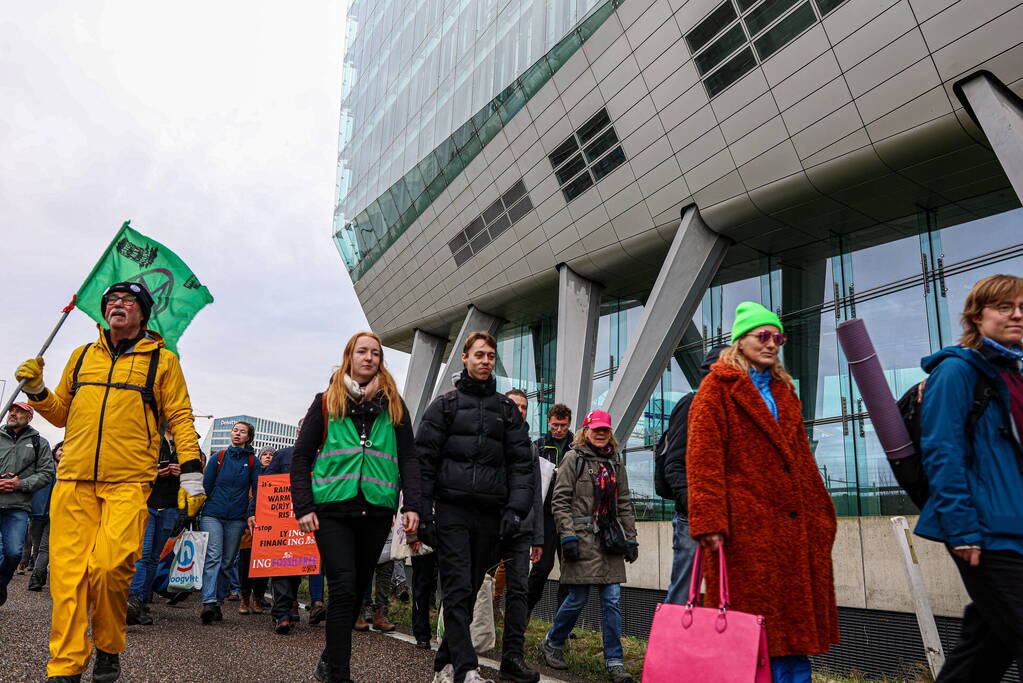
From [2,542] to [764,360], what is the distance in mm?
7885

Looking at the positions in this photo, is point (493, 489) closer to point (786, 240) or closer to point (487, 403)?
point (487, 403)

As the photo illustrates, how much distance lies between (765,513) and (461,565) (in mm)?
2165

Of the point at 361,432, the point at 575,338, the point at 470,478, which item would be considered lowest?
the point at 470,478

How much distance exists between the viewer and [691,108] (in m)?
15.1

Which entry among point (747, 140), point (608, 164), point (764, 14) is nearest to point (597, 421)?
point (747, 140)

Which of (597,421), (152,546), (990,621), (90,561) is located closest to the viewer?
(990,621)

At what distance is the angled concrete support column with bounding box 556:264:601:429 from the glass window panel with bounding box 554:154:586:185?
2.26m

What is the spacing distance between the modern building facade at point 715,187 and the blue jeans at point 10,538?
24.9ft

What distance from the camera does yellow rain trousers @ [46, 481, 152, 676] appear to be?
425 centimetres

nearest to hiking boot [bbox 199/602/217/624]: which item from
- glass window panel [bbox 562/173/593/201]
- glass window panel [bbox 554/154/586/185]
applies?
glass window panel [bbox 562/173/593/201]

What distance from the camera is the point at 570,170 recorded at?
18719 millimetres

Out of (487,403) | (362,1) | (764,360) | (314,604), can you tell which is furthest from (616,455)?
(362,1)

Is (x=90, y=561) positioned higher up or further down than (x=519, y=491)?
further down

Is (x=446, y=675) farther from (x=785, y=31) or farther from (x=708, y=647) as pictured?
(x=785, y=31)
